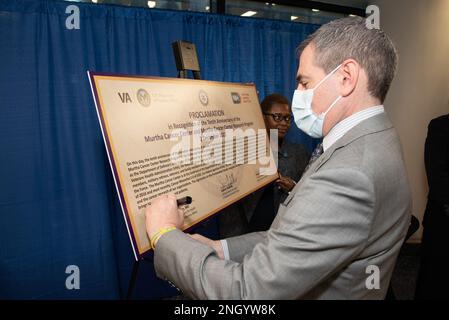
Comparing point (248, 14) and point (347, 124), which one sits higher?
point (248, 14)

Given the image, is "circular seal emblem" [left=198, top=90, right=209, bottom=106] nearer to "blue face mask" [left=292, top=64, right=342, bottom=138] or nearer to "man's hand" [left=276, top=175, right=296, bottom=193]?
"blue face mask" [left=292, top=64, right=342, bottom=138]

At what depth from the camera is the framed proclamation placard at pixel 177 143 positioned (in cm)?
110

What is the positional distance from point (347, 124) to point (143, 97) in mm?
733

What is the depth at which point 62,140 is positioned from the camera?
2178mm

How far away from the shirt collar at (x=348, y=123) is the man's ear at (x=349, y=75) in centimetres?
7

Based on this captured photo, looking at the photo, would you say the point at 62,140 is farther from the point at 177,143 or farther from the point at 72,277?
the point at 177,143

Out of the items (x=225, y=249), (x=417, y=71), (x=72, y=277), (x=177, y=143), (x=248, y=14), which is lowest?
(x=72, y=277)

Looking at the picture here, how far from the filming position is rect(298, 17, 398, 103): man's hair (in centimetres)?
93

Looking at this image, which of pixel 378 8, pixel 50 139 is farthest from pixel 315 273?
pixel 378 8

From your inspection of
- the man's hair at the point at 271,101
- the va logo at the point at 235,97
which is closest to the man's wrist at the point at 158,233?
the va logo at the point at 235,97

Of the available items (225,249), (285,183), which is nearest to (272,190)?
(285,183)

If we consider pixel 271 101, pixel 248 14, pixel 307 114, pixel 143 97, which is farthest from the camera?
pixel 248 14

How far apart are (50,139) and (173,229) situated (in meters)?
1.53
